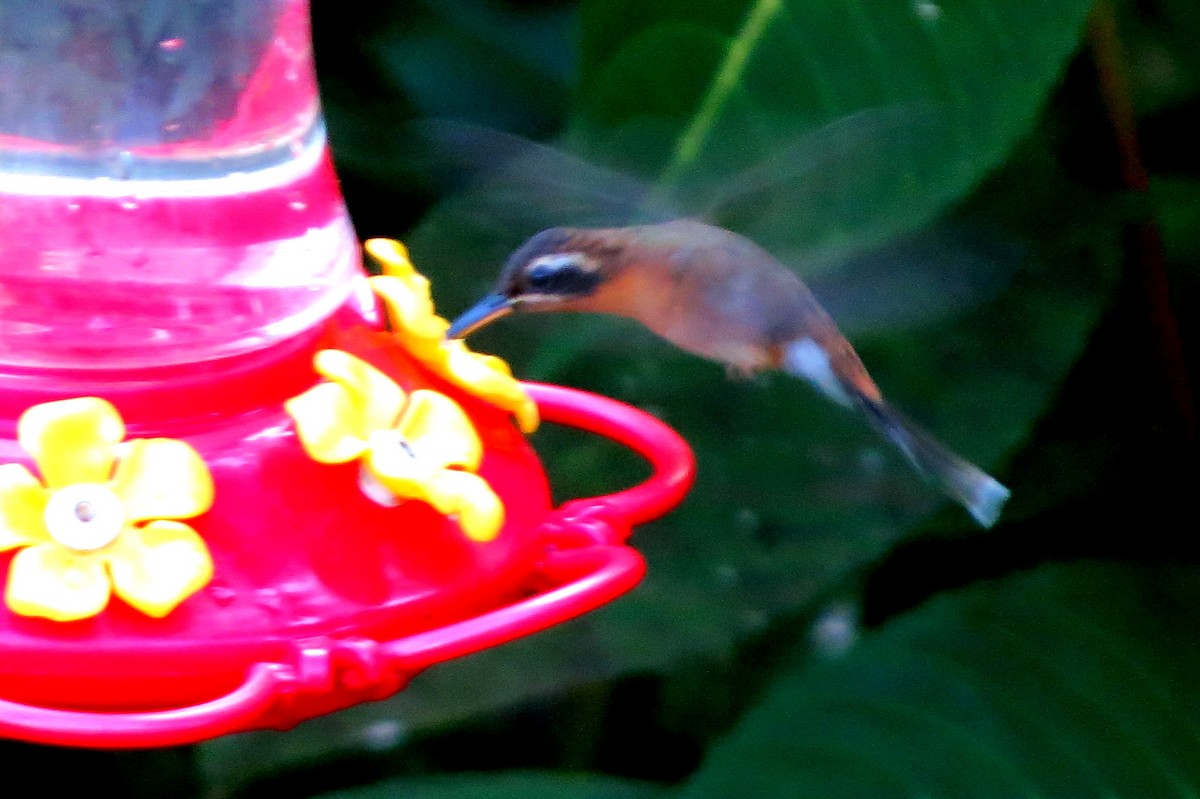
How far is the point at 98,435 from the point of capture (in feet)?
2.79

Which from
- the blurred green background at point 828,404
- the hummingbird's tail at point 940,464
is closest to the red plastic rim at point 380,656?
the hummingbird's tail at point 940,464

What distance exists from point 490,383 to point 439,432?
106mm

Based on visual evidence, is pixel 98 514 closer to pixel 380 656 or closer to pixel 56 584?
pixel 56 584

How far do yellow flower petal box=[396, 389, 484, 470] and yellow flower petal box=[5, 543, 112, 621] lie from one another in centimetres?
22

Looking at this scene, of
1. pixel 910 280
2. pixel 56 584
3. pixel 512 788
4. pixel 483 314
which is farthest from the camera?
pixel 512 788

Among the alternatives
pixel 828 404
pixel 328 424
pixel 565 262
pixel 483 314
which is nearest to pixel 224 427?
pixel 328 424

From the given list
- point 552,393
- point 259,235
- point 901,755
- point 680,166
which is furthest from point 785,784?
point 259,235

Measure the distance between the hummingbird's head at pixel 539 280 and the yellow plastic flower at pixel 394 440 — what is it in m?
0.29

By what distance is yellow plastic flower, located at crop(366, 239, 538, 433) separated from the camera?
1067 millimetres

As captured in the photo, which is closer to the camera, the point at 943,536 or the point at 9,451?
the point at 9,451

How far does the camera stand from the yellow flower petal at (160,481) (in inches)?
32.9

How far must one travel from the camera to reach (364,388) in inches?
38.0

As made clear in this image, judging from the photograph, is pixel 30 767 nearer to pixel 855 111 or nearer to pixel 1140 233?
pixel 855 111

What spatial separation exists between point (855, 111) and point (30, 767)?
1.41 m
